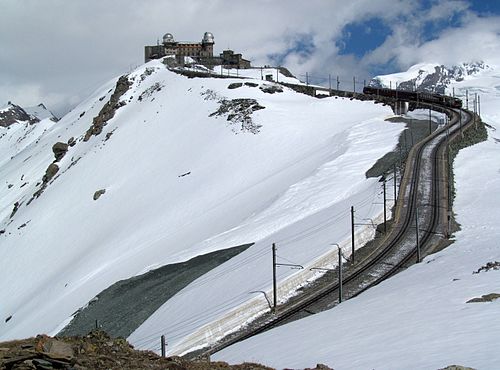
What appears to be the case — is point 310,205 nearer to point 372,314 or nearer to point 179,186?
point 179,186

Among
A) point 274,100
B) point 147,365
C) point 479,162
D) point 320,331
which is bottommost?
point 320,331

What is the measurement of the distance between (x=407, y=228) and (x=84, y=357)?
93.4 feet

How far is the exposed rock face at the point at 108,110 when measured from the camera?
83812 mm

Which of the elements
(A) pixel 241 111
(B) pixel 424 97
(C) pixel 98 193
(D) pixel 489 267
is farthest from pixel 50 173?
(D) pixel 489 267

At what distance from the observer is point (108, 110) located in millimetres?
88875

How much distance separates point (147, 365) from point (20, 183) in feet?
283

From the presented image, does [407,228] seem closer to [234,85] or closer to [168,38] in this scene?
[234,85]

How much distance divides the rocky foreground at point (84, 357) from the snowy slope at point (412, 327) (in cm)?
245

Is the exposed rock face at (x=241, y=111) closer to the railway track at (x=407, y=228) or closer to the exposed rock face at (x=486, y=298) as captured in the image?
the railway track at (x=407, y=228)

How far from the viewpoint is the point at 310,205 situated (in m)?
41.2

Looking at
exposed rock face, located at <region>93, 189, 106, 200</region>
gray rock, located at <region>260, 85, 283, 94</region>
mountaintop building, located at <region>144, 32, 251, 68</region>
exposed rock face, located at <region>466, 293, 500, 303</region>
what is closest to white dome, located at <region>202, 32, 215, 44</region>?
mountaintop building, located at <region>144, 32, 251, 68</region>

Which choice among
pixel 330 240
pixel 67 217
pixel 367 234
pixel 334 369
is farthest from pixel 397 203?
pixel 67 217

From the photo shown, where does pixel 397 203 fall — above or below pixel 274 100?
below

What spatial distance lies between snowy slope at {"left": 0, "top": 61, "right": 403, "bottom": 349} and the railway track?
2154 mm
